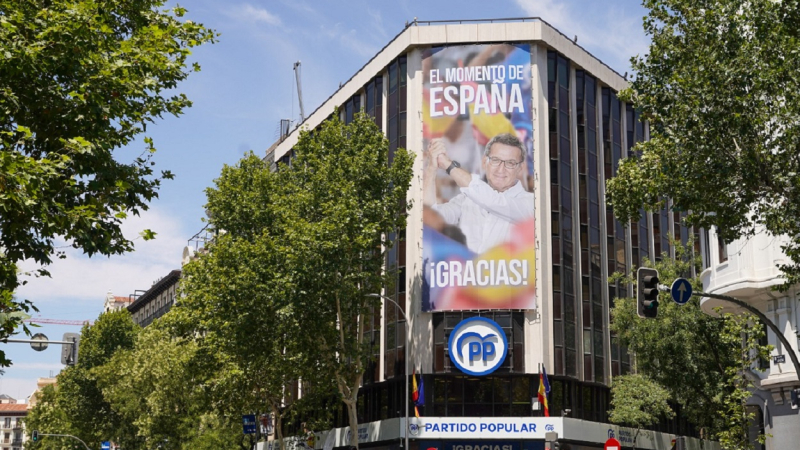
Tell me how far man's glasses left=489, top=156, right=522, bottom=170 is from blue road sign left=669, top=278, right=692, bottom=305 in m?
30.0

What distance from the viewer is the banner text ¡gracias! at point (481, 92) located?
168 feet

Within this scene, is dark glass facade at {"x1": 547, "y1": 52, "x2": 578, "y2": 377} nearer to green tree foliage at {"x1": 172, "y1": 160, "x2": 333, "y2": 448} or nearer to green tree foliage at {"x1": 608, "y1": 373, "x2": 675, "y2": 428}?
green tree foliage at {"x1": 608, "y1": 373, "x2": 675, "y2": 428}

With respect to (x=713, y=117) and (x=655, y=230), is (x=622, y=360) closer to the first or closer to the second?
(x=655, y=230)

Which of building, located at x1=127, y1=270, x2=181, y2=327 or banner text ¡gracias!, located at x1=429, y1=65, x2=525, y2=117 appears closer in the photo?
banner text ¡gracias!, located at x1=429, y1=65, x2=525, y2=117

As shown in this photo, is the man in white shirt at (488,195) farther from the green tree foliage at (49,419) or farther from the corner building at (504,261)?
the green tree foliage at (49,419)

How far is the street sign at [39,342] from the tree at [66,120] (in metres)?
5.38

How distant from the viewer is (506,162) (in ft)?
167

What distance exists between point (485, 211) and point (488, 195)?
0.89 m

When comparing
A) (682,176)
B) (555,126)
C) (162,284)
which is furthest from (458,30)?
(162,284)

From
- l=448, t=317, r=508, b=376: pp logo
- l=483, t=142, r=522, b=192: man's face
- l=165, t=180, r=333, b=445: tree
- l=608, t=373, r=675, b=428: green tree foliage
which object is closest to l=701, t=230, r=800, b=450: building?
l=608, t=373, r=675, b=428: green tree foliage

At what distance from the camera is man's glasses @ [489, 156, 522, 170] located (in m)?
50.8

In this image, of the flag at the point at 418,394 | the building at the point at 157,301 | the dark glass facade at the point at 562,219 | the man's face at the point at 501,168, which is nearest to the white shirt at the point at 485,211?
the man's face at the point at 501,168

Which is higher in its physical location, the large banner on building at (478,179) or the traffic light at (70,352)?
the large banner on building at (478,179)

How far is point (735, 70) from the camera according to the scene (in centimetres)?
2016
